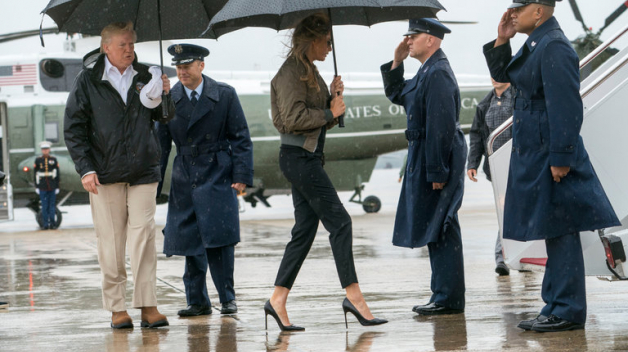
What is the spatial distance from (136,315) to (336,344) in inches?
75.4

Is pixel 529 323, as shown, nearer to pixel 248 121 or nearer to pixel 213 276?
pixel 213 276

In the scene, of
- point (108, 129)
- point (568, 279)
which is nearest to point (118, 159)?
point (108, 129)

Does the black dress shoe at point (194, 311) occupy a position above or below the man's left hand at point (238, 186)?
below

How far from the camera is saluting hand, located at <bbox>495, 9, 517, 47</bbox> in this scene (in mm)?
4941

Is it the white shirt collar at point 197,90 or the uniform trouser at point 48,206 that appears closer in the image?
the white shirt collar at point 197,90

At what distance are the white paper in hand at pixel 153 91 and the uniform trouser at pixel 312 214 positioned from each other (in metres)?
0.85

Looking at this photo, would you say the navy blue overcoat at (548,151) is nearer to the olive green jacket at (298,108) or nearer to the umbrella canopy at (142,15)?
the olive green jacket at (298,108)

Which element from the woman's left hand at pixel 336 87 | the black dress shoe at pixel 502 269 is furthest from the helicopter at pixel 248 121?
the woman's left hand at pixel 336 87

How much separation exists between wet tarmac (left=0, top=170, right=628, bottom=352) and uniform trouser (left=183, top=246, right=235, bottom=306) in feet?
0.50

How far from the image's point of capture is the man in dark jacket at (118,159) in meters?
5.25

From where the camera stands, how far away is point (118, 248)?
17.5 feet

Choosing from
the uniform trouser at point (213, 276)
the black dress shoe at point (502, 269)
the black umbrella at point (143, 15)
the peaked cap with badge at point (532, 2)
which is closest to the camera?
the peaked cap with badge at point (532, 2)

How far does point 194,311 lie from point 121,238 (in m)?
0.79

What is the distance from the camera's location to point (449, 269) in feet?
18.0
